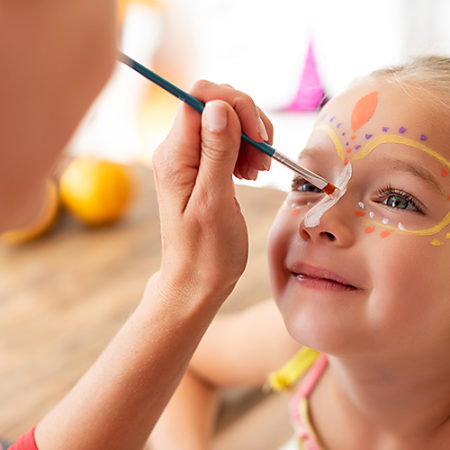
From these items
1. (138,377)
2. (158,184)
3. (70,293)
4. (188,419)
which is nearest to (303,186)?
(158,184)

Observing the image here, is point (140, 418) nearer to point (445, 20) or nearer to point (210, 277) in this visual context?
point (210, 277)

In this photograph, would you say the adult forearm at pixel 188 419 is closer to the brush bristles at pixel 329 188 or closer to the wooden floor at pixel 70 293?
the wooden floor at pixel 70 293

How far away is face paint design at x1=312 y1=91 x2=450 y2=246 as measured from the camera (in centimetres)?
77

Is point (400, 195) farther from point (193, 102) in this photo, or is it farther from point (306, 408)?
point (306, 408)

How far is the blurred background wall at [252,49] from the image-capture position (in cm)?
306

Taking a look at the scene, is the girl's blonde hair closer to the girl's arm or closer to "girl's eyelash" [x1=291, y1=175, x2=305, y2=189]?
"girl's eyelash" [x1=291, y1=175, x2=305, y2=189]

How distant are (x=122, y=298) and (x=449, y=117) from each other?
1.12m

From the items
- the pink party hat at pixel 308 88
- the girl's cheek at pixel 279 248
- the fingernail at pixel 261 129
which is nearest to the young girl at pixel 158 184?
the fingernail at pixel 261 129

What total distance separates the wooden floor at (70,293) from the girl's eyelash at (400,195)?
0.86m

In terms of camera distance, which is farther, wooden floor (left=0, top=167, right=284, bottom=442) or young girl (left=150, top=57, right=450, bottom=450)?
wooden floor (left=0, top=167, right=284, bottom=442)

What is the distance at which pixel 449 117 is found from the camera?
78 centimetres

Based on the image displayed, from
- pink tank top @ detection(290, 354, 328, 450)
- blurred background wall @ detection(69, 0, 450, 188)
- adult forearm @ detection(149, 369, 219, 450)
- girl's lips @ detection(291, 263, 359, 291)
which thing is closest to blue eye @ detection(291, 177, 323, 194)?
girl's lips @ detection(291, 263, 359, 291)

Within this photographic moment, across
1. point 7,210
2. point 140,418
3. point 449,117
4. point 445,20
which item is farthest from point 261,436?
point 445,20

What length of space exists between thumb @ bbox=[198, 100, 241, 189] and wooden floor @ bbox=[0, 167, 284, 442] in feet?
2.71
